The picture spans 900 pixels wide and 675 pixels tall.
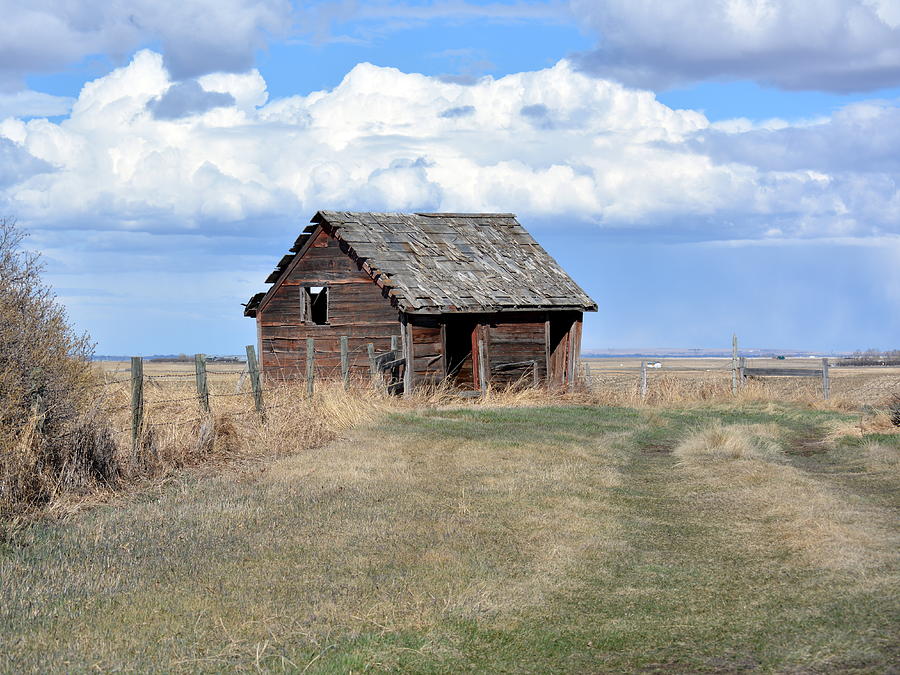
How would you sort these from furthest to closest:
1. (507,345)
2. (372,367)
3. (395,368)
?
(507,345) < (395,368) < (372,367)

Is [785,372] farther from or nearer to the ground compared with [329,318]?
nearer to the ground

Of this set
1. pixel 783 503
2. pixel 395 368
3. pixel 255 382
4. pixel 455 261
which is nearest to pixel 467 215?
pixel 455 261

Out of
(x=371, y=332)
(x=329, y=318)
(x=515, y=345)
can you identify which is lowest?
(x=515, y=345)

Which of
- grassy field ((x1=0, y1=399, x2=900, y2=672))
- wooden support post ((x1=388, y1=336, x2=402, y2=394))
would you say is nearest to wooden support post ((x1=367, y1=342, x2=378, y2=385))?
wooden support post ((x1=388, y1=336, x2=402, y2=394))

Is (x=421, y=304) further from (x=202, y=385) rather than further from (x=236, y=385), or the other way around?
(x=202, y=385)

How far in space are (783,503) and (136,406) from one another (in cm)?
811

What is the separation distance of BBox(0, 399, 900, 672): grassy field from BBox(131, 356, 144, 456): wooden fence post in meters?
0.68

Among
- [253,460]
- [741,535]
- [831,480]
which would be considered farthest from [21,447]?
[831,480]

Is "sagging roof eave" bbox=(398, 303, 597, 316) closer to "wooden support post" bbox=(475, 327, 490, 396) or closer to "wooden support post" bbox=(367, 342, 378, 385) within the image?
"wooden support post" bbox=(475, 327, 490, 396)

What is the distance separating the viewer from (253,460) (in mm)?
15016

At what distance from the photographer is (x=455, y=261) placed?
28891 millimetres

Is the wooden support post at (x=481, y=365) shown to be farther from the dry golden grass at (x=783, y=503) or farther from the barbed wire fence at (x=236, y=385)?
the dry golden grass at (x=783, y=503)

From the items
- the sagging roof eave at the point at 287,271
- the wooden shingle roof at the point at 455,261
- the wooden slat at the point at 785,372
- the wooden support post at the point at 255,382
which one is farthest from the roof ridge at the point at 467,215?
the wooden support post at the point at 255,382

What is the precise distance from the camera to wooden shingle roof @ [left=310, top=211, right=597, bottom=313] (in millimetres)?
26484
